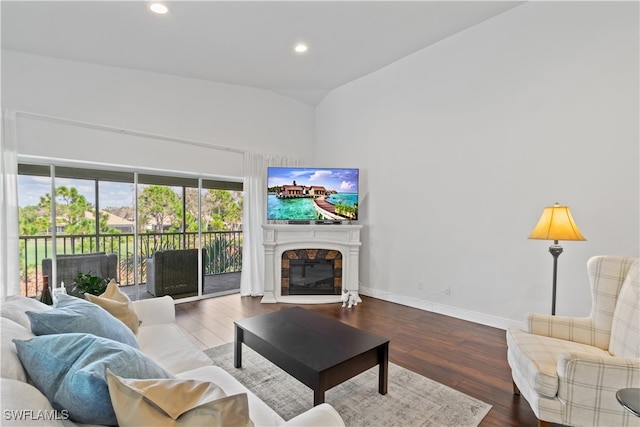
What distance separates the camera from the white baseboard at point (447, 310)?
354cm

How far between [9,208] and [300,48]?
3.75 meters

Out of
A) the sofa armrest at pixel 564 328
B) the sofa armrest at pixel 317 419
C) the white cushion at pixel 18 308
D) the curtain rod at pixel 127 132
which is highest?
the curtain rod at pixel 127 132

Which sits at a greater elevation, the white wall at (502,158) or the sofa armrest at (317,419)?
the white wall at (502,158)

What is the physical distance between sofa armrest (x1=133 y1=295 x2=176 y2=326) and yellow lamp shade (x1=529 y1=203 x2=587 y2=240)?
3255mm

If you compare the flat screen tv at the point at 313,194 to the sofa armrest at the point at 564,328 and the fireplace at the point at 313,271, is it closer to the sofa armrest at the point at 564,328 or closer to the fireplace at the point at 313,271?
the fireplace at the point at 313,271

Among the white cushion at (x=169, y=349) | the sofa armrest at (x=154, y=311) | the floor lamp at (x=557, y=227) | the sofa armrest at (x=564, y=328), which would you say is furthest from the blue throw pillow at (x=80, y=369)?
the floor lamp at (x=557, y=227)

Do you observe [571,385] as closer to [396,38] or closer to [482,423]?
[482,423]

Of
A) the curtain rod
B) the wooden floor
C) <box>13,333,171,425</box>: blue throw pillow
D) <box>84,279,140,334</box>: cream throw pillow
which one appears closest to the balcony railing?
the wooden floor

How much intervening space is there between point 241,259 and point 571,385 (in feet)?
14.9

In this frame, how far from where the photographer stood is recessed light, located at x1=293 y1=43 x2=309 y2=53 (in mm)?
3781

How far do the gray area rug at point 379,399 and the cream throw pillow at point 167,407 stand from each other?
1300mm

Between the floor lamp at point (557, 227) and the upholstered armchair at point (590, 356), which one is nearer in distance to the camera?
the upholstered armchair at point (590, 356)

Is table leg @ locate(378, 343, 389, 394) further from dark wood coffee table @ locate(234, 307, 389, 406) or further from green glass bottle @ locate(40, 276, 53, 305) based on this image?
green glass bottle @ locate(40, 276, 53, 305)

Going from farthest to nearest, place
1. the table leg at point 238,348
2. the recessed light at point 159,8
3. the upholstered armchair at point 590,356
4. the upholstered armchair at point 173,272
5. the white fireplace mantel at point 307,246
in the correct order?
the white fireplace mantel at point 307,246, the upholstered armchair at point 173,272, the recessed light at point 159,8, the table leg at point 238,348, the upholstered armchair at point 590,356
